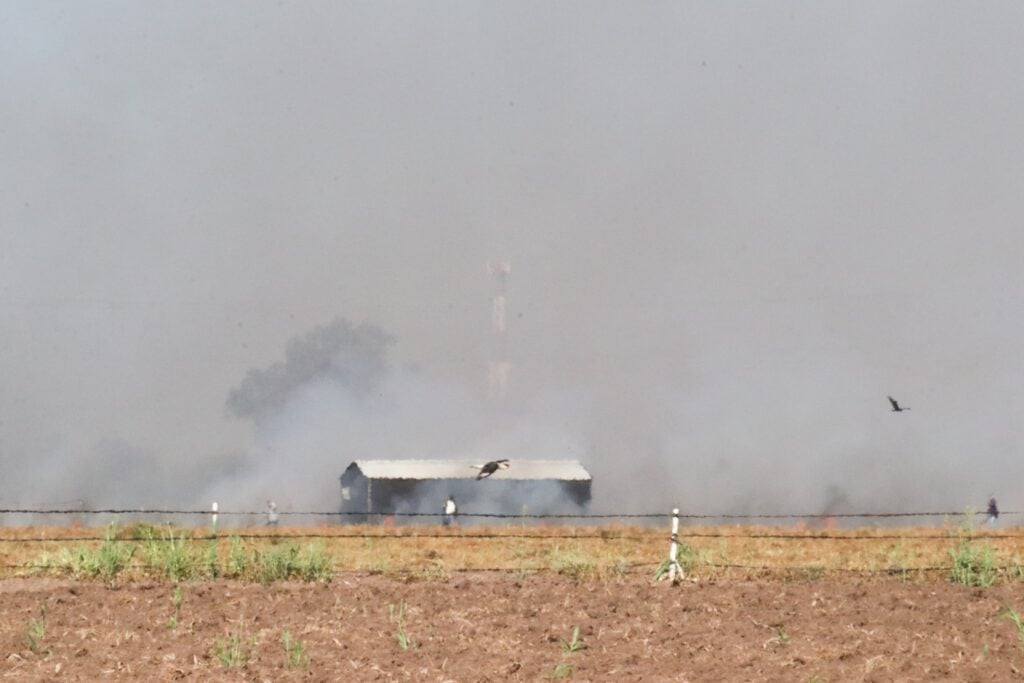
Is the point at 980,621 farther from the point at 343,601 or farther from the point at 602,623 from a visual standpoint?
the point at 343,601

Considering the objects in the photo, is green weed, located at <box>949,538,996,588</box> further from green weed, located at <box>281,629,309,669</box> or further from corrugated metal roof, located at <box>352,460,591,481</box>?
corrugated metal roof, located at <box>352,460,591,481</box>

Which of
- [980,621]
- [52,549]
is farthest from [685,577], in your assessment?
[52,549]

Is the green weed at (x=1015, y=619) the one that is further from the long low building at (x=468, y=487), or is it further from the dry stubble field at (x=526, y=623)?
the long low building at (x=468, y=487)

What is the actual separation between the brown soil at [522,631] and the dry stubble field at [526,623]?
3cm

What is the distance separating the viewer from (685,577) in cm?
1923

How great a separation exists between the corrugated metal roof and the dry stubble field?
34778 mm

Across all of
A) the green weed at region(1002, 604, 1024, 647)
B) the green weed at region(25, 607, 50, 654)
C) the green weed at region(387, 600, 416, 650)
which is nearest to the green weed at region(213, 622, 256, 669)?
the green weed at region(387, 600, 416, 650)

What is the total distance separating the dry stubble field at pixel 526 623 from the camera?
1261 centimetres

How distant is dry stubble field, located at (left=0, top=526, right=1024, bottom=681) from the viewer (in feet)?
41.4

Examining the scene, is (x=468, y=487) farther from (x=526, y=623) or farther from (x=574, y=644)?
(x=574, y=644)

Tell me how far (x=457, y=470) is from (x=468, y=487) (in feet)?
4.73

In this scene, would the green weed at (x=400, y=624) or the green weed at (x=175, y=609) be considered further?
the green weed at (x=175, y=609)

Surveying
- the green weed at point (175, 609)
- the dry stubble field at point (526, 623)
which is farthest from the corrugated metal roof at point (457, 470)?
the green weed at point (175, 609)

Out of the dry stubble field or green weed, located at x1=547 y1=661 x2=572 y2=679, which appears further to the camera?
the dry stubble field
